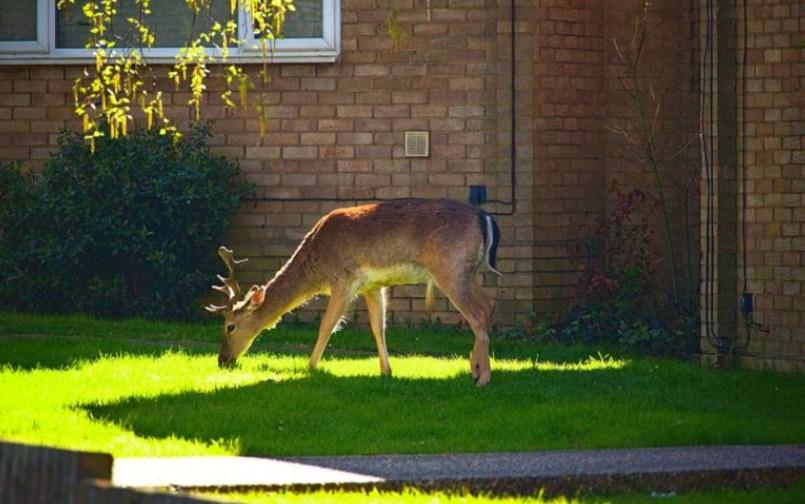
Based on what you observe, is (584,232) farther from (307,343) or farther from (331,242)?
(331,242)

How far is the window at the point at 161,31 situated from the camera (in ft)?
59.3

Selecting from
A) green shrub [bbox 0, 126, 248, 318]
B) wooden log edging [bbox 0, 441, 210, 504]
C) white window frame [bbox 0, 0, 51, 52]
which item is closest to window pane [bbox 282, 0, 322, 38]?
green shrub [bbox 0, 126, 248, 318]

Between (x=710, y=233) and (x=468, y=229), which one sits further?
(x=710, y=233)

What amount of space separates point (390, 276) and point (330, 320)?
59 centimetres

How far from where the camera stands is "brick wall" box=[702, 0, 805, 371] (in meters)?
14.2

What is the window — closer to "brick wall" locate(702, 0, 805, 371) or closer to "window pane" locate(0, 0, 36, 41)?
"window pane" locate(0, 0, 36, 41)

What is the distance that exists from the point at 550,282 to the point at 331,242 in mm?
4429

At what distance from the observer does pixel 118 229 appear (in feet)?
58.0

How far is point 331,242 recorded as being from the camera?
1378 cm

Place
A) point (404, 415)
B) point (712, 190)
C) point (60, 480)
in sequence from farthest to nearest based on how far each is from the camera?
point (712, 190)
point (404, 415)
point (60, 480)

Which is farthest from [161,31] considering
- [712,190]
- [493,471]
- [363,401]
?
[493,471]

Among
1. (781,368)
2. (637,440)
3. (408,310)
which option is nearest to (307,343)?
(408,310)

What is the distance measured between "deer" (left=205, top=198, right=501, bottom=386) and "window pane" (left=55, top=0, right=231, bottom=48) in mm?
4979

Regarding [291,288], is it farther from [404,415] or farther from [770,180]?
[770,180]
